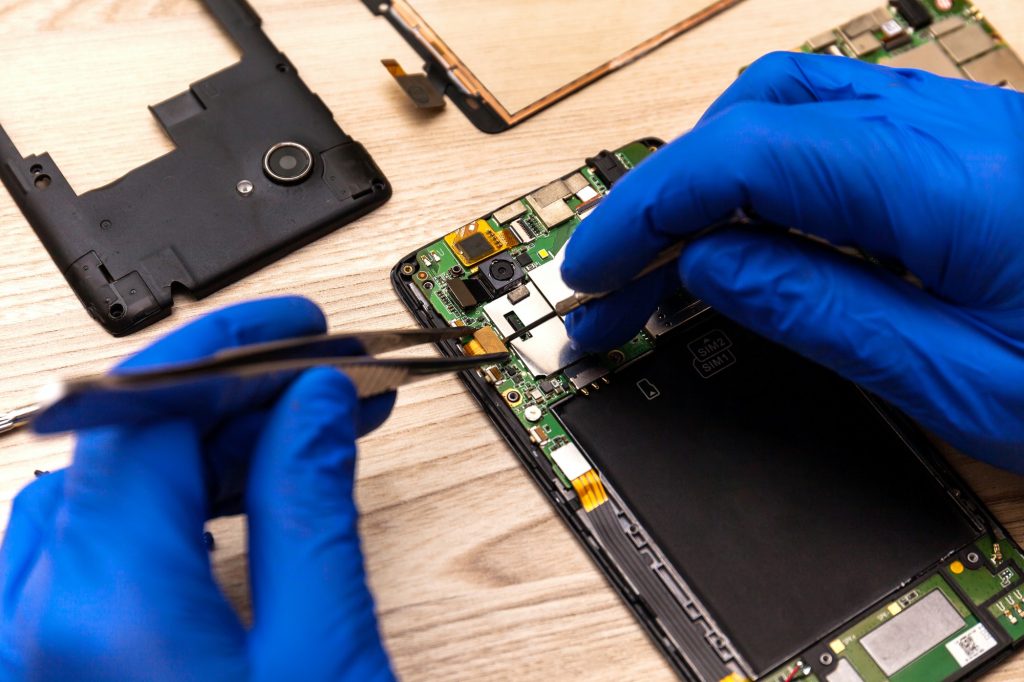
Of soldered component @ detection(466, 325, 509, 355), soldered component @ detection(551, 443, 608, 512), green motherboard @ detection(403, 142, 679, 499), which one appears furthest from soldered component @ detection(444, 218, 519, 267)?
soldered component @ detection(551, 443, 608, 512)

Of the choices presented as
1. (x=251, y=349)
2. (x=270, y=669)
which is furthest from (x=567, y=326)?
(x=270, y=669)

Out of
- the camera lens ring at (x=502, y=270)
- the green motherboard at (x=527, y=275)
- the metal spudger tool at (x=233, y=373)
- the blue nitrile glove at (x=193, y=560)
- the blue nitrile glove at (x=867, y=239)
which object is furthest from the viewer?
the camera lens ring at (x=502, y=270)

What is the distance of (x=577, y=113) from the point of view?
2.65m

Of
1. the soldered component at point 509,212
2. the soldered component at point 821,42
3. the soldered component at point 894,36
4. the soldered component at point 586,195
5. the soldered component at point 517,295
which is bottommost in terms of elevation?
the soldered component at point 894,36

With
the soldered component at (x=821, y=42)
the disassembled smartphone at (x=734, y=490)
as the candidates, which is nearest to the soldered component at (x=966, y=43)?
the soldered component at (x=821, y=42)

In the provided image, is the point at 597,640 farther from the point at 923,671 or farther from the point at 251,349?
the point at 251,349

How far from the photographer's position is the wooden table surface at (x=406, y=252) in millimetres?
1980

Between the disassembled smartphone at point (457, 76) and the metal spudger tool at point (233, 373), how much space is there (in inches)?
33.6

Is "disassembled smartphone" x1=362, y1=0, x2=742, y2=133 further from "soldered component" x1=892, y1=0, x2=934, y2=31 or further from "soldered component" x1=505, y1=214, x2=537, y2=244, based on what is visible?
"soldered component" x1=892, y1=0, x2=934, y2=31

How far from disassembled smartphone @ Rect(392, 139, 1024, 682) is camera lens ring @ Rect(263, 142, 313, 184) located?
1.29 feet

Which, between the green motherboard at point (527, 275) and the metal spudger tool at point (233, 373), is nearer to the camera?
the metal spudger tool at point (233, 373)

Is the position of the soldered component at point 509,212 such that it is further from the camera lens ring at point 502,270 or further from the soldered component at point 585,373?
the soldered component at point 585,373

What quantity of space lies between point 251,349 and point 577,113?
1484 mm

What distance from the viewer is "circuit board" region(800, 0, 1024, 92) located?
2.75 m
